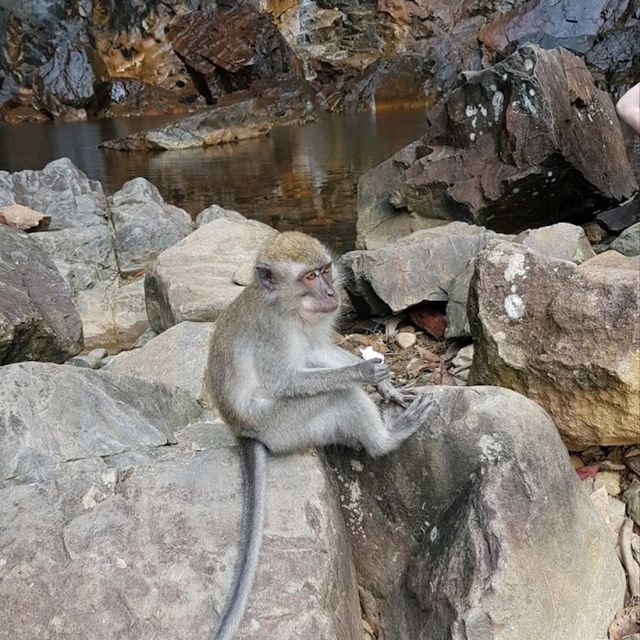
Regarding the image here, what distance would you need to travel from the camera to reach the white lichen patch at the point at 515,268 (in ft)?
9.85

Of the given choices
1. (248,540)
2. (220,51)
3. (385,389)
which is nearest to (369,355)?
(385,389)

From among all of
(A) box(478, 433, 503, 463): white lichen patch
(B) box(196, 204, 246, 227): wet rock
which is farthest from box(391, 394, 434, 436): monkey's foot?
(B) box(196, 204, 246, 227): wet rock

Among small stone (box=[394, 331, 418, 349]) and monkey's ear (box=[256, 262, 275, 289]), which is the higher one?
monkey's ear (box=[256, 262, 275, 289])

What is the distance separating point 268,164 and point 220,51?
39.1ft

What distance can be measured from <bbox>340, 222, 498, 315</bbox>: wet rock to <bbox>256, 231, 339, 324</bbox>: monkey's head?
1.93m

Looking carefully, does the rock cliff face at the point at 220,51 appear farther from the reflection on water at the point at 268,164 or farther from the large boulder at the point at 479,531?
the large boulder at the point at 479,531

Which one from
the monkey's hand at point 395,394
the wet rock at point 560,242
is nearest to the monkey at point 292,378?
the monkey's hand at point 395,394

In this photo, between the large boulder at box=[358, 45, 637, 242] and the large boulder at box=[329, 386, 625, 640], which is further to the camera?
the large boulder at box=[358, 45, 637, 242]

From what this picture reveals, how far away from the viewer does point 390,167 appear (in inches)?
311

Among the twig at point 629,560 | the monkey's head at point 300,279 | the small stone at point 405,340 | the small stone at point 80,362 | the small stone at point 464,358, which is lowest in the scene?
the small stone at point 80,362

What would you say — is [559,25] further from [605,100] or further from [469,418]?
[469,418]

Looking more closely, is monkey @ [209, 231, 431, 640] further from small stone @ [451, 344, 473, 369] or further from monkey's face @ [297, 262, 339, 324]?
small stone @ [451, 344, 473, 369]

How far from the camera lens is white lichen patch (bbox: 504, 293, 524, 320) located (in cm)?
299

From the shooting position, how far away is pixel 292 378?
268 cm
